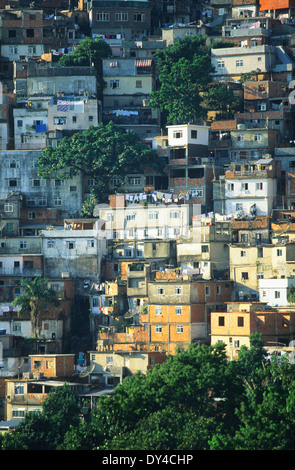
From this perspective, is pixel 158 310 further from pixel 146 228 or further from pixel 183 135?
pixel 183 135

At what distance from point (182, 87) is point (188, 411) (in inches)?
1161

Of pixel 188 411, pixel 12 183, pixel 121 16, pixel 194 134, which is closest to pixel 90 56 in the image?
pixel 121 16

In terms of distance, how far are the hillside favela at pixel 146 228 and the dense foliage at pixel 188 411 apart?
0.29 ft

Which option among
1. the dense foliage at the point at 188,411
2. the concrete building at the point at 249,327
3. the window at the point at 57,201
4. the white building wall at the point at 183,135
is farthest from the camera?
the white building wall at the point at 183,135

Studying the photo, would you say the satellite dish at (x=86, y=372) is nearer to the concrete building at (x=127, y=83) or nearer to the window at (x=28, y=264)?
the window at (x=28, y=264)

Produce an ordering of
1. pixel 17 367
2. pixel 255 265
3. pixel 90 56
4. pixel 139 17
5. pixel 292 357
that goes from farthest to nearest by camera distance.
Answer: pixel 139 17 → pixel 90 56 → pixel 255 265 → pixel 17 367 → pixel 292 357

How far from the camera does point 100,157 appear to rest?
9106 centimetres

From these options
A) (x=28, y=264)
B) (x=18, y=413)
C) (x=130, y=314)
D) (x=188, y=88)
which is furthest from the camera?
(x=188, y=88)

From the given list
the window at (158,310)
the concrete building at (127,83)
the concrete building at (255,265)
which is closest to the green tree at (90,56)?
the concrete building at (127,83)

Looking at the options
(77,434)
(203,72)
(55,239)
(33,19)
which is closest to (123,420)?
(77,434)

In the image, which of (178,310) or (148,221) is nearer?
(178,310)

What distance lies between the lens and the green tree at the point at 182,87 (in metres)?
95.9

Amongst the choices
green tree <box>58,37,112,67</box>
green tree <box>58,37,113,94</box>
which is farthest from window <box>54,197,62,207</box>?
green tree <box>58,37,112,67</box>

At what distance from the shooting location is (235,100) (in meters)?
98.5
